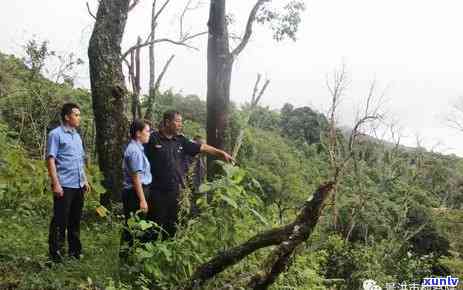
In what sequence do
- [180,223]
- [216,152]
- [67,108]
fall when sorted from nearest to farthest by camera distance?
1. [180,223]
2. [67,108]
3. [216,152]

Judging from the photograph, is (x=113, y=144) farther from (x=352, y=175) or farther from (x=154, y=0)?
(x=352, y=175)

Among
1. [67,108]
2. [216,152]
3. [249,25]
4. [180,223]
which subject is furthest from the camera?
[249,25]

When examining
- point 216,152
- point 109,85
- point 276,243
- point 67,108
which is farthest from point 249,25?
point 276,243

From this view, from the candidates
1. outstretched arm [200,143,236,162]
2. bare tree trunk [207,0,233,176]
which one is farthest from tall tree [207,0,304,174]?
outstretched arm [200,143,236,162]

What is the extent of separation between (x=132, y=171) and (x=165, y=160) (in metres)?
0.43

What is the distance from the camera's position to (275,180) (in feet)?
66.6

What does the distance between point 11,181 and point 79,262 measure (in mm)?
2869

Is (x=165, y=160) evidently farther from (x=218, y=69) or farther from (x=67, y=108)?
(x=218, y=69)

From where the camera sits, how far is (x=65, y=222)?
179 inches

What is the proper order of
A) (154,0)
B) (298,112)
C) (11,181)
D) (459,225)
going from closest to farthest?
(11,181) < (154,0) < (459,225) < (298,112)

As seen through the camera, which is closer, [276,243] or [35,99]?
[276,243]

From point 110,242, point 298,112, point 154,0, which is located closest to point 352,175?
point 154,0

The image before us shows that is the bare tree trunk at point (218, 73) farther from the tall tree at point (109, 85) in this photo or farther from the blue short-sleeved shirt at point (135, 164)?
the blue short-sleeved shirt at point (135, 164)

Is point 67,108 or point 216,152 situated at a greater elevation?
point 67,108
